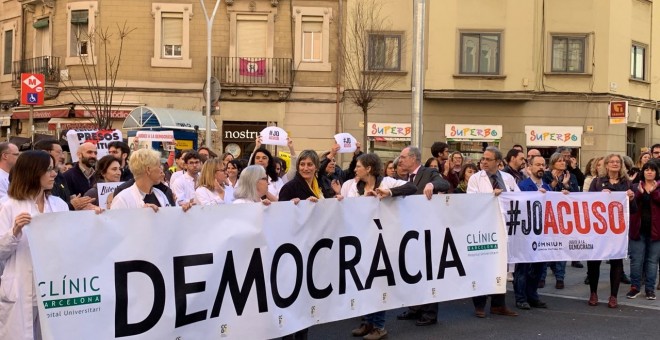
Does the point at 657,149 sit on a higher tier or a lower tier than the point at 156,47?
lower

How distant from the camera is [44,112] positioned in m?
31.2

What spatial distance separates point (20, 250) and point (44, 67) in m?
27.3

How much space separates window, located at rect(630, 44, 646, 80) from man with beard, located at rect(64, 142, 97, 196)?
2586cm

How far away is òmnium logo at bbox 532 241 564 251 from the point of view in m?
9.88

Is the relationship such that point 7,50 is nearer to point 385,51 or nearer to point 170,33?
point 170,33

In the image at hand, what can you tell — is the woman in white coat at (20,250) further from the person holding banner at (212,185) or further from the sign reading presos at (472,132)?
the sign reading presos at (472,132)

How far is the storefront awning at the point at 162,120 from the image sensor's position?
2758 centimetres

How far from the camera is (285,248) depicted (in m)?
7.20

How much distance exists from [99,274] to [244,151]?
80.3 ft

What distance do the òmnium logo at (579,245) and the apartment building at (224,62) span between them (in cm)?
2039

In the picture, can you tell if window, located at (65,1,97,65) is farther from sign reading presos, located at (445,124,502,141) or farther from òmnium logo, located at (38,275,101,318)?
òmnium logo, located at (38,275,101,318)

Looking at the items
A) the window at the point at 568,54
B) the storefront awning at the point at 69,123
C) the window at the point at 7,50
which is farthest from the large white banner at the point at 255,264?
the window at the point at 7,50

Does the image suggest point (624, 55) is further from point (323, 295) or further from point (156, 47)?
point (323, 295)

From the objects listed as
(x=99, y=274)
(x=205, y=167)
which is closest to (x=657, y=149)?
(x=205, y=167)
